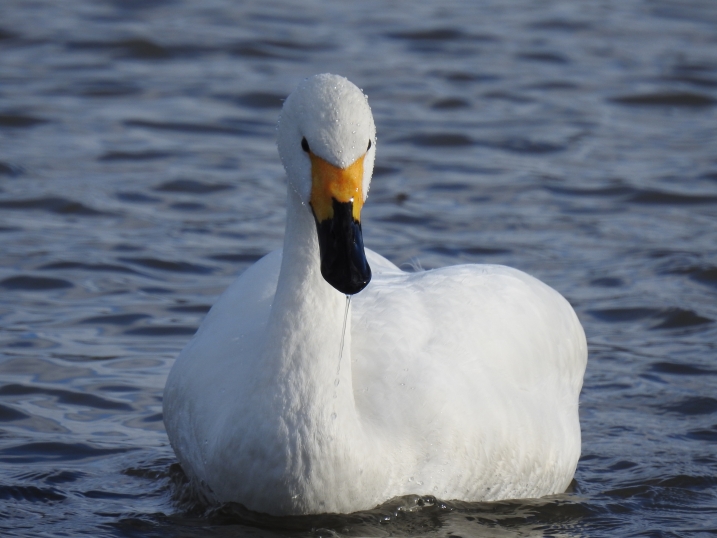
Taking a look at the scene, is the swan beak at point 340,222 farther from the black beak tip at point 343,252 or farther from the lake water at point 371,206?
the lake water at point 371,206

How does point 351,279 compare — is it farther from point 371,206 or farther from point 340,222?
point 371,206

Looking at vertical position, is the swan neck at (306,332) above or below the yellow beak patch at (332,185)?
below

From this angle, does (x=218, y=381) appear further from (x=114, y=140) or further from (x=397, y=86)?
(x=397, y=86)

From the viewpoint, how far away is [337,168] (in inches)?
180

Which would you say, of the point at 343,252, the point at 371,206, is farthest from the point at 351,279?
the point at 371,206

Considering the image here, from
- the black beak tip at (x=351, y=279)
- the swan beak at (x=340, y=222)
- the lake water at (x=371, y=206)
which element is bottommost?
the lake water at (x=371, y=206)

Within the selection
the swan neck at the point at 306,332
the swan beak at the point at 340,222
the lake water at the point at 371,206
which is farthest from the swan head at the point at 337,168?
the lake water at the point at 371,206

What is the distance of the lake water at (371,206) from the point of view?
19.0 feet

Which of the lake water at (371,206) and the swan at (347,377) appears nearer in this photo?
the swan at (347,377)

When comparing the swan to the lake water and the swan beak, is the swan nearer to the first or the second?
the swan beak

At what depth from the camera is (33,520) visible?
5.23m

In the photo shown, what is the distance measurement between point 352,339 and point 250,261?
330 centimetres

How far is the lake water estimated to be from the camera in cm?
580

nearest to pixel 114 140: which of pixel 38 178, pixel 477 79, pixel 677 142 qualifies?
pixel 38 178
